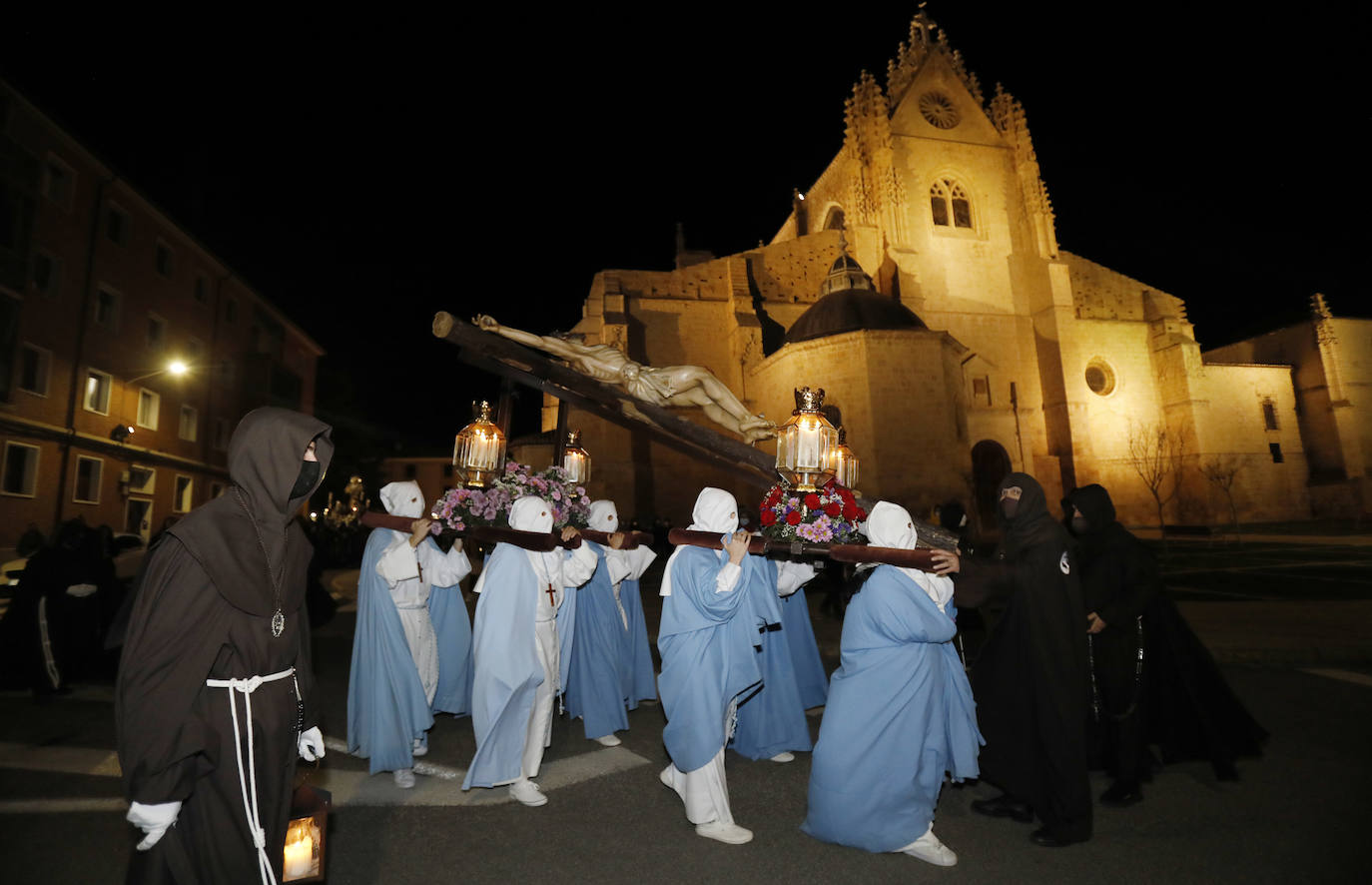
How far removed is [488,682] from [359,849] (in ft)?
3.68

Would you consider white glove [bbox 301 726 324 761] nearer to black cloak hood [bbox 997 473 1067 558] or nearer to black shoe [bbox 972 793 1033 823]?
black cloak hood [bbox 997 473 1067 558]

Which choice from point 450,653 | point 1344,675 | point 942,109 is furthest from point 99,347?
point 942,109

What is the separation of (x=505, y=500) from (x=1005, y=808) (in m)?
4.51

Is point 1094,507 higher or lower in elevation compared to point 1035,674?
higher

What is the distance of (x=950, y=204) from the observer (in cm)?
3156

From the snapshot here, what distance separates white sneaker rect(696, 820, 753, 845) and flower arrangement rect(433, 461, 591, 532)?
2.72 meters

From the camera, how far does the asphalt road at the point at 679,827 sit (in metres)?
3.46

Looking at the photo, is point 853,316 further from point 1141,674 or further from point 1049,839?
point 1049,839

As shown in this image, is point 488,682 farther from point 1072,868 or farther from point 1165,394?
point 1165,394

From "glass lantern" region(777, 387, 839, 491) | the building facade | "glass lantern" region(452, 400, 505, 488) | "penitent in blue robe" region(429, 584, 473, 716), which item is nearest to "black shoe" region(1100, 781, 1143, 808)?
"glass lantern" region(777, 387, 839, 491)

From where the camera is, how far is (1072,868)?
349 cm

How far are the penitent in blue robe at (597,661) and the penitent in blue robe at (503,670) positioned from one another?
116 centimetres

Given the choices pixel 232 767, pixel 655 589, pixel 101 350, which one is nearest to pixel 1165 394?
pixel 655 589

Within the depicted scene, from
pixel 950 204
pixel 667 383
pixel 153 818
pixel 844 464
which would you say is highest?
pixel 950 204
